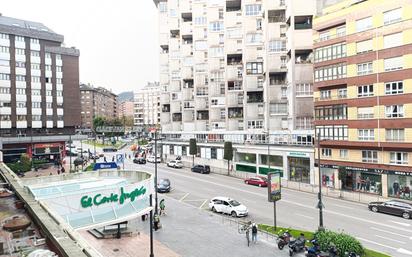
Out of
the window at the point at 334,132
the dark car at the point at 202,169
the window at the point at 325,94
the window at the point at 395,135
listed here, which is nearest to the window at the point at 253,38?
the window at the point at 325,94

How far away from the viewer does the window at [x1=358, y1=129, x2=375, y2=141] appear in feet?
128

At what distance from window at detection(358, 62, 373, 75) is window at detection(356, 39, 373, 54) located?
1.52 metres

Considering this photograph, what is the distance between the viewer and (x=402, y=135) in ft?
119

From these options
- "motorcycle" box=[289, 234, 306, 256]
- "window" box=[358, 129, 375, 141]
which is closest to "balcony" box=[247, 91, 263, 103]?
"window" box=[358, 129, 375, 141]

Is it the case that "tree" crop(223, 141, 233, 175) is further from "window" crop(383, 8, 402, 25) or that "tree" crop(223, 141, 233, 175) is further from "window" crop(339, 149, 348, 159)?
"window" crop(383, 8, 402, 25)

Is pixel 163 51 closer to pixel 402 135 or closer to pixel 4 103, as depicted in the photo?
pixel 4 103

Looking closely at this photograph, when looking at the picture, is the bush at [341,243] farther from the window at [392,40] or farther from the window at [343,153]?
the window at [392,40]

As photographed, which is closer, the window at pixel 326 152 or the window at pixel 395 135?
the window at pixel 395 135

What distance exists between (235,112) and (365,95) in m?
29.2

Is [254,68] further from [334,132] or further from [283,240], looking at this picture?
[283,240]

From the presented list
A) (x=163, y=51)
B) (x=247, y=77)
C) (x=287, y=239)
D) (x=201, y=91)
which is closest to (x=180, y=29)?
(x=163, y=51)

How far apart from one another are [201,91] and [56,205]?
56.1 metres

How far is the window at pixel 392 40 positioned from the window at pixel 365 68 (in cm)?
262

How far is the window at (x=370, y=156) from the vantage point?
38828mm
